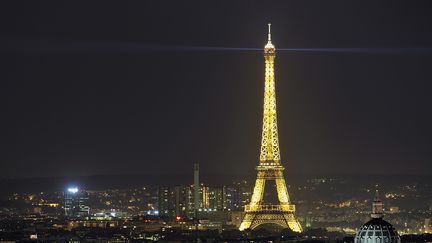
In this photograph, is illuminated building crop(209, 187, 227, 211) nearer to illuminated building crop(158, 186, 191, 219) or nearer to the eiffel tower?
illuminated building crop(158, 186, 191, 219)

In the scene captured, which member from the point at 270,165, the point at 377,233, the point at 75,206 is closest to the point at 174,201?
the point at 75,206

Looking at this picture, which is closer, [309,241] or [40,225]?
[309,241]

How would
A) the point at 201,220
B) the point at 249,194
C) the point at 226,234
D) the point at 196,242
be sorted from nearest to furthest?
the point at 196,242, the point at 226,234, the point at 201,220, the point at 249,194

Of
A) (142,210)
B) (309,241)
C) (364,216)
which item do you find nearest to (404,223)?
(364,216)

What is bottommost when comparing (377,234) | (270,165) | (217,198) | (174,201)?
(377,234)

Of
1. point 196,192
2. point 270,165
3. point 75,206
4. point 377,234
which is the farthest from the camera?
point 75,206

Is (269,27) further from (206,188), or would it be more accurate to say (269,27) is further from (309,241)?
(206,188)

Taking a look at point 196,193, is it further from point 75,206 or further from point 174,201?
point 75,206
